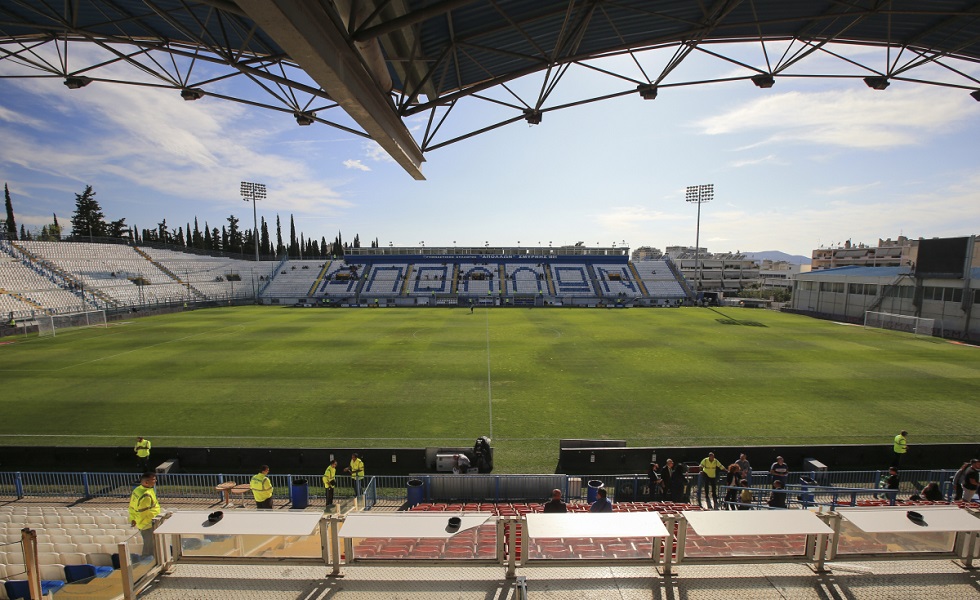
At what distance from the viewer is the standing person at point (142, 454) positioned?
10.2 meters

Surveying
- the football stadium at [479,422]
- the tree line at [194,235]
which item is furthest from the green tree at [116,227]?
the football stadium at [479,422]

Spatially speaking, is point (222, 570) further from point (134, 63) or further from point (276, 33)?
point (134, 63)

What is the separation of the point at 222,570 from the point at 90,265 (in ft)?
201

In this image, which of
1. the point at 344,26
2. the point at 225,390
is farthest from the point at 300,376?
the point at 344,26

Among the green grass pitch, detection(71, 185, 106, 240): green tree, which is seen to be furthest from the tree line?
the green grass pitch

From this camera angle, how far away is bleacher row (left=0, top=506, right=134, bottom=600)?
494 centimetres

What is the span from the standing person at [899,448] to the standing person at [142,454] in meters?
19.3

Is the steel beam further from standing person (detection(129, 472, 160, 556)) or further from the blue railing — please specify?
the blue railing

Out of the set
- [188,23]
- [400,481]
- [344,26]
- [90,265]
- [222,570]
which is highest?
[188,23]

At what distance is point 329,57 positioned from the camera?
4680 mm

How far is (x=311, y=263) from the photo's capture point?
64.8m

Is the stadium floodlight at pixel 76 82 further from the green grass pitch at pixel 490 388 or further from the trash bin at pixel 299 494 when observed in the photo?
the trash bin at pixel 299 494

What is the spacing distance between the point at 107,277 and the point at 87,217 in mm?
38329

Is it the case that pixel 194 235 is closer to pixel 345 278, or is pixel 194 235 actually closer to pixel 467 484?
pixel 345 278
